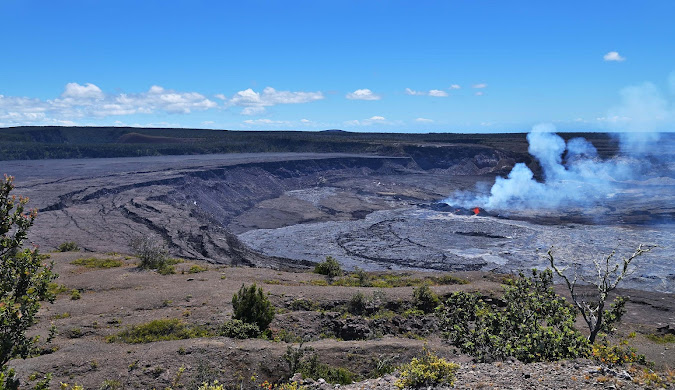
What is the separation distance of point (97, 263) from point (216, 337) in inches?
498

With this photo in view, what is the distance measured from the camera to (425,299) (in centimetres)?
1677

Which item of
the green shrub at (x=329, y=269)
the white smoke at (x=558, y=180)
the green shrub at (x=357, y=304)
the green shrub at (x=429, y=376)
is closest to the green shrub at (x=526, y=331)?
the green shrub at (x=429, y=376)

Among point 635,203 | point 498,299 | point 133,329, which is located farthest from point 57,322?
point 635,203

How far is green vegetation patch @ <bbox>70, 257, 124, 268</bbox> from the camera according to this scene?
21.5 metres

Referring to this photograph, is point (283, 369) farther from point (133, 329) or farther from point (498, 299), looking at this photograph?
point (498, 299)

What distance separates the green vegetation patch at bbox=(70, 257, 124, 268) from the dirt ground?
474mm

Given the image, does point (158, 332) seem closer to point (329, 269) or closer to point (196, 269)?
point (196, 269)

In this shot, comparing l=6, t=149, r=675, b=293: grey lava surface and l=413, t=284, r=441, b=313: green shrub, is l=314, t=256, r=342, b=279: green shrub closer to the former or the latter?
l=413, t=284, r=441, b=313: green shrub

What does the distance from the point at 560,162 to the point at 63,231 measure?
245 feet

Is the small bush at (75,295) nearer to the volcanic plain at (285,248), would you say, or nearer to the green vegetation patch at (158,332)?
the volcanic plain at (285,248)

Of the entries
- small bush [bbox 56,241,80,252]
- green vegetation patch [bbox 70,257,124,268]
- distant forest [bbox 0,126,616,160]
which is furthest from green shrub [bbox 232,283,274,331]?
distant forest [bbox 0,126,616,160]

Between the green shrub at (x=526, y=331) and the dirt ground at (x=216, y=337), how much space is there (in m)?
0.65

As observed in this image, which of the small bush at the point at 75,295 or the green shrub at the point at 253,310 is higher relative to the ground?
the green shrub at the point at 253,310

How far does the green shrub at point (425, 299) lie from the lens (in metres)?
16.4
